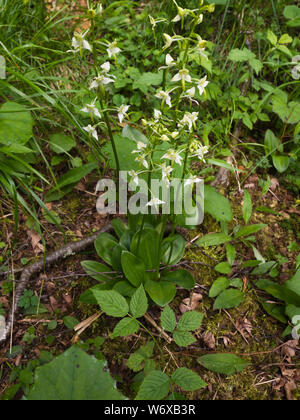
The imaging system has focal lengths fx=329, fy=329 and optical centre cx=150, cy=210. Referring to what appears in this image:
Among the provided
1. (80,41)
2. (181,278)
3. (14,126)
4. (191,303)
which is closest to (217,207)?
(181,278)

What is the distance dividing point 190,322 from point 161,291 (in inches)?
13.0

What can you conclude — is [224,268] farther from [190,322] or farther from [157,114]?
[157,114]

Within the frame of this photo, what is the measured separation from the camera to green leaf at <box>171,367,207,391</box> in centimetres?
155

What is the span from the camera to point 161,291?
6.56 ft

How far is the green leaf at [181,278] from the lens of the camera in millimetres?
2070

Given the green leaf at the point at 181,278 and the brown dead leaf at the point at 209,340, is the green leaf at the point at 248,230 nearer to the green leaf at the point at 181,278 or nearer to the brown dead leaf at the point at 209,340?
the green leaf at the point at 181,278

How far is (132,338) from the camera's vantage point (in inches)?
78.1

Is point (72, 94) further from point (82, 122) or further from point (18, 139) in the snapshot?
point (18, 139)

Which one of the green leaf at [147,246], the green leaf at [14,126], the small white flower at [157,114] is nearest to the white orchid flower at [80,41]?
the small white flower at [157,114]

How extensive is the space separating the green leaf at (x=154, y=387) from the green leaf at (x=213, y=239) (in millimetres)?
1021

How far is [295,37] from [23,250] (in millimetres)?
3025

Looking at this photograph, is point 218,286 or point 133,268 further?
point 218,286

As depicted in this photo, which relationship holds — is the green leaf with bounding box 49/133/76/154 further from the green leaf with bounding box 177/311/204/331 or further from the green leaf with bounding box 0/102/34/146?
the green leaf with bounding box 177/311/204/331

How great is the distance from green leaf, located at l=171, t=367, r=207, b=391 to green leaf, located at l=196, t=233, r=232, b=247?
37.8 inches
